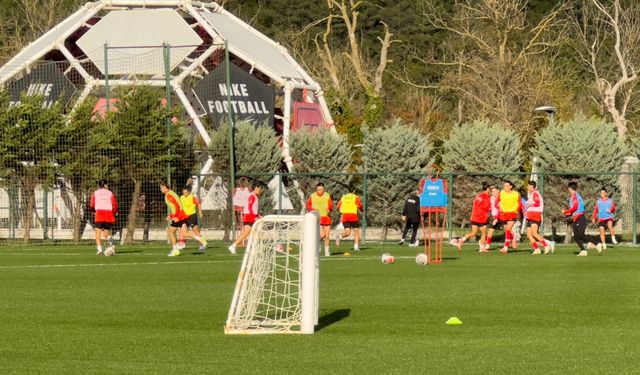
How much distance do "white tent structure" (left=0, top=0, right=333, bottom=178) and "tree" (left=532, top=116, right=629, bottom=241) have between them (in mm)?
9866

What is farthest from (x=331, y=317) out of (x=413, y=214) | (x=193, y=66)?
(x=193, y=66)

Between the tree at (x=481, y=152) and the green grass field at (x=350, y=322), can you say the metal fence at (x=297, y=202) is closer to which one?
the tree at (x=481, y=152)

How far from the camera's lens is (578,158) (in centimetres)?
4131

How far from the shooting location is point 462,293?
19.3 meters

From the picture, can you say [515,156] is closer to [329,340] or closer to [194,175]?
[194,175]

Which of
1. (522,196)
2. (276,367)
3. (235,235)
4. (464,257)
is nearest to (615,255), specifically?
(464,257)

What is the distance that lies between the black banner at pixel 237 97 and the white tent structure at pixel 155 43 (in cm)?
69

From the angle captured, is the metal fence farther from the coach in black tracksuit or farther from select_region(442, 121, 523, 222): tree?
the coach in black tracksuit

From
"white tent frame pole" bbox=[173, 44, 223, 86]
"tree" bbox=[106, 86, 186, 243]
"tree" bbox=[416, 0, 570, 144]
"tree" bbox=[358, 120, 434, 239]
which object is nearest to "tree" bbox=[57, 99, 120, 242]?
"tree" bbox=[106, 86, 186, 243]

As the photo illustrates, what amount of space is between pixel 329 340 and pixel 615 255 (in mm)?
18951

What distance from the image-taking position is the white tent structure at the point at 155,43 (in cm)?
4862

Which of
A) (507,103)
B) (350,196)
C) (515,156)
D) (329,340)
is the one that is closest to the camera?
(329,340)

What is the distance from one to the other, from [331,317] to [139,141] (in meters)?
22.0

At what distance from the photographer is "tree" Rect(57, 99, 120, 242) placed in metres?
37.0
